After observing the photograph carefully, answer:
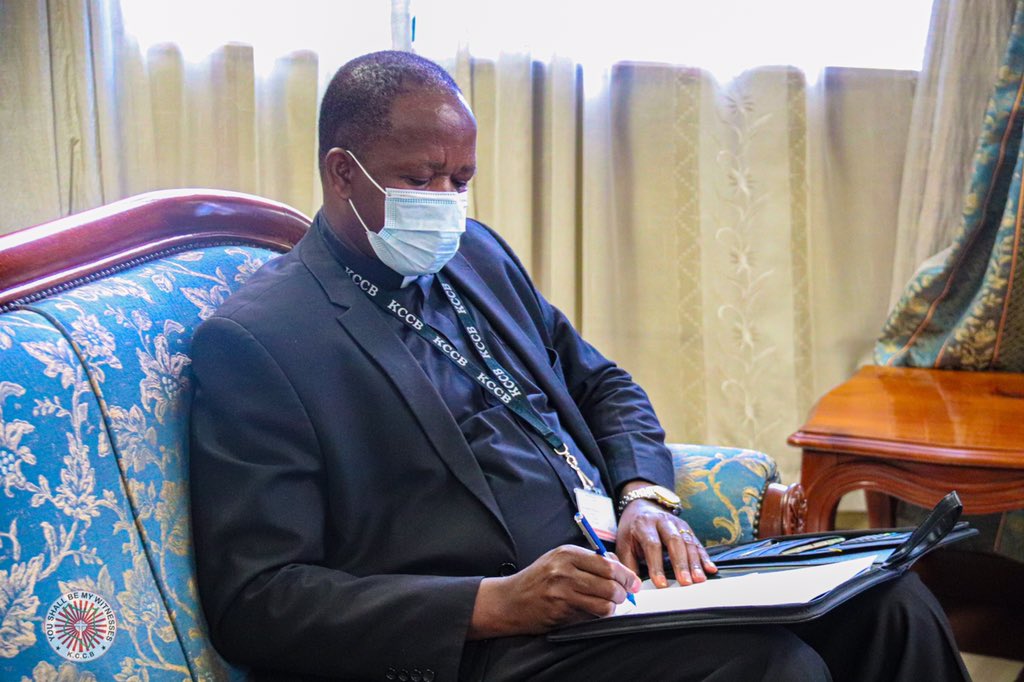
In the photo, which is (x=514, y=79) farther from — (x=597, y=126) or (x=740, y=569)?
(x=740, y=569)

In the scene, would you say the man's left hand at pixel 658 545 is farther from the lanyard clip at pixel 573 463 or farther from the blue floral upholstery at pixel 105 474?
the blue floral upholstery at pixel 105 474

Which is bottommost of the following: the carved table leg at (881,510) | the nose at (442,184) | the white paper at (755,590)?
the carved table leg at (881,510)

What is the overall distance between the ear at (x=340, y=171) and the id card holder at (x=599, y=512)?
0.55 metres

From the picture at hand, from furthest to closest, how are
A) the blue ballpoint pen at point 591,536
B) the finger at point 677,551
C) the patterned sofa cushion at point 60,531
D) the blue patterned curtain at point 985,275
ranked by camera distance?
the blue patterned curtain at point 985,275, the finger at point 677,551, the blue ballpoint pen at point 591,536, the patterned sofa cushion at point 60,531

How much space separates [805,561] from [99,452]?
2.90ft

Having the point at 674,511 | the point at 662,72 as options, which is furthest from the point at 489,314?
the point at 662,72

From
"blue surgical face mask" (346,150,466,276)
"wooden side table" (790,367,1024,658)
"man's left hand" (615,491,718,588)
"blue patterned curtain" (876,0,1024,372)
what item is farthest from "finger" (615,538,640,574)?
"blue patterned curtain" (876,0,1024,372)

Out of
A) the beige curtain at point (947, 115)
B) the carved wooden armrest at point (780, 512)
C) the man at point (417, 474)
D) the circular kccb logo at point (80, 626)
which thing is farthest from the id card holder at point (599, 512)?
the beige curtain at point (947, 115)

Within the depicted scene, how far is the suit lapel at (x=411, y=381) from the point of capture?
1.41 meters

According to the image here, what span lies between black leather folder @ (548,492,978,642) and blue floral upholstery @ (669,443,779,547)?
83 mm

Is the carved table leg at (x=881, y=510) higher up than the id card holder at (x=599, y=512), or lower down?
lower down

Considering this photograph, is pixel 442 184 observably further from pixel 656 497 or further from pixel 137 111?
pixel 137 111

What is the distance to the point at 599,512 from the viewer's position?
1.59 metres

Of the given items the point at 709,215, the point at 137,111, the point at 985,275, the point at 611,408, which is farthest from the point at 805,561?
the point at 137,111
